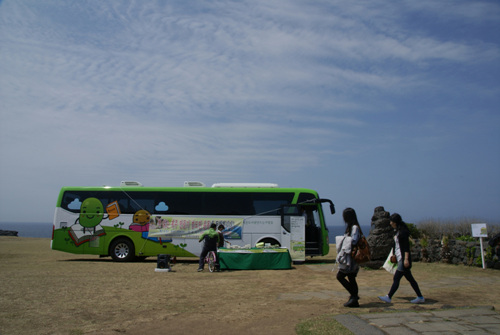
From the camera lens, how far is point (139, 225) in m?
17.2

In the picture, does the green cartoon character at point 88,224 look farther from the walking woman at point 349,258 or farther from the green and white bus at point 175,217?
the walking woman at point 349,258

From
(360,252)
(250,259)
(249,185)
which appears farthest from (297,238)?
(360,252)

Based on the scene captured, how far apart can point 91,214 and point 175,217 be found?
3574 millimetres

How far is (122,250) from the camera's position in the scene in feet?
56.7

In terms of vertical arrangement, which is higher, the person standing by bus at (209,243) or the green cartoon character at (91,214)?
the green cartoon character at (91,214)

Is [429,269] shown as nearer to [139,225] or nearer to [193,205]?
[193,205]

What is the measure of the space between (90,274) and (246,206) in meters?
6.69

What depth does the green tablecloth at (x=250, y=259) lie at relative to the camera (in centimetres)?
1405

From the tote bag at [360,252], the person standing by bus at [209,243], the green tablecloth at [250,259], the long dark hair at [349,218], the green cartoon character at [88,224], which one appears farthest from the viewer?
the green cartoon character at [88,224]

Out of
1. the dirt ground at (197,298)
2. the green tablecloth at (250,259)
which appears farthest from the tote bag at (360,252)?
the green tablecloth at (250,259)

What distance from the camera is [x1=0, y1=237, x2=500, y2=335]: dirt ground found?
6.23 meters

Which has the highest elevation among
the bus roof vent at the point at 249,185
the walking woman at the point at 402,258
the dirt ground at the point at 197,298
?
the bus roof vent at the point at 249,185

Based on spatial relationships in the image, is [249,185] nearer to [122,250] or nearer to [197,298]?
[122,250]

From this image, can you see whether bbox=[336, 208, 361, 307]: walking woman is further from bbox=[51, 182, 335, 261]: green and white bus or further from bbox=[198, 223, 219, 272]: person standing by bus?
bbox=[51, 182, 335, 261]: green and white bus
